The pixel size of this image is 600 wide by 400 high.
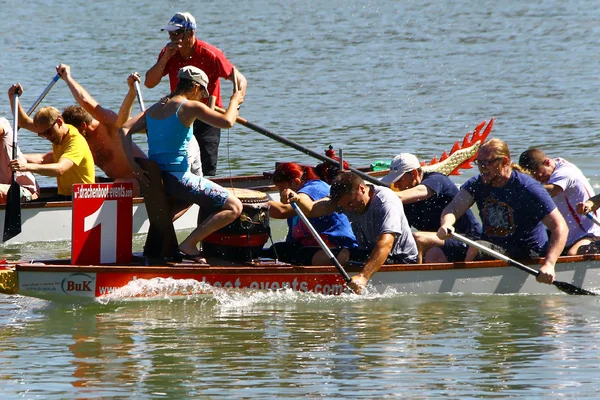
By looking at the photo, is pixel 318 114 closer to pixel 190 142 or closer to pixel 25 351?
pixel 190 142

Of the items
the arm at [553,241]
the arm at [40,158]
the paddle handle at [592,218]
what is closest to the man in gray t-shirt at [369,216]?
the arm at [553,241]

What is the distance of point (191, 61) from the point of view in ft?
43.4

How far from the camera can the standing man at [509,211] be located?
35.1ft

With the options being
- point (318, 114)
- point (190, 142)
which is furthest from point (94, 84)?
point (190, 142)

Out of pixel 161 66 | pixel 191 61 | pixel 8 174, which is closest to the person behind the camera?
pixel 161 66

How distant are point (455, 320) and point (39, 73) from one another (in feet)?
65.9

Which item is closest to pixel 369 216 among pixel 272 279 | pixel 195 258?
pixel 272 279

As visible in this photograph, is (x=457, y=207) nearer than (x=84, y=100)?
Yes

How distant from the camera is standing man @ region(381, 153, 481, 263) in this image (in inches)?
450

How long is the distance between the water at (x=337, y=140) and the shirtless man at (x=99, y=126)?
3.68 ft

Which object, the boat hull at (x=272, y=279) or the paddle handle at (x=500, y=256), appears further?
the paddle handle at (x=500, y=256)

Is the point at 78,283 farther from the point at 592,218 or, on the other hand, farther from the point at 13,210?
the point at 592,218

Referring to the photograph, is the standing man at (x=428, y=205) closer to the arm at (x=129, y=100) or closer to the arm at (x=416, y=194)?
the arm at (x=416, y=194)

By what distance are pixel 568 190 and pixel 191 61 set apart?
415 cm
